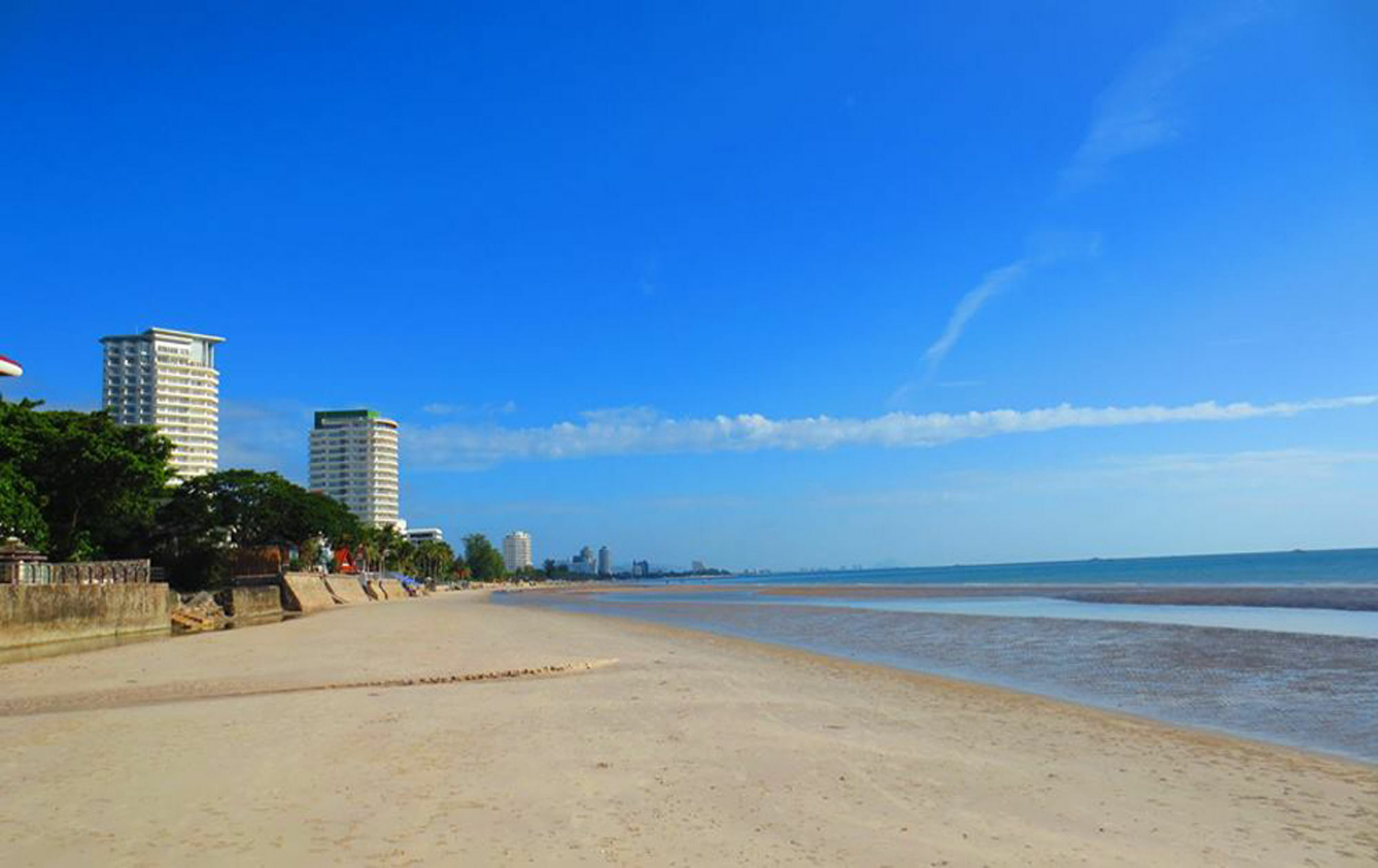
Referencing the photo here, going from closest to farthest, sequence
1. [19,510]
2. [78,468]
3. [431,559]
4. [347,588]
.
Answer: [19,510] < [78,468] < [347,588] < [431,559]

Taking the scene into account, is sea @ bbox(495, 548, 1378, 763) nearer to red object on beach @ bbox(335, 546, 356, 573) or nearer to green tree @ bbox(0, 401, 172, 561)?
green tree @ bbox(0, 401, 172, 561)

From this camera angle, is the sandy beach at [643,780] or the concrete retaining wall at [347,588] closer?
the sandy beach at [643,780]

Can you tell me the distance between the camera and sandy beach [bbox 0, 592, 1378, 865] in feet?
19.4

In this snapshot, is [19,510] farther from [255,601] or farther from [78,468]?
[255,601]

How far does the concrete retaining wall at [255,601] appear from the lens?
1780 inches

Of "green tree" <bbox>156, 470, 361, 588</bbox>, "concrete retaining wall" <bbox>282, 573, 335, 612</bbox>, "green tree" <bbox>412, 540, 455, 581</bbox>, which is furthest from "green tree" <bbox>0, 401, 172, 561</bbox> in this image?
"green tree" <bbox>412, 540, 455, 581</bbox>

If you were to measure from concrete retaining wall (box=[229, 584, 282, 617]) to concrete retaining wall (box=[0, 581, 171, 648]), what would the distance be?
9892 millimetres

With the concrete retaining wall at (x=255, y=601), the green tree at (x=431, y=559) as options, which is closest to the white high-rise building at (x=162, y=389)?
the green tree at (x=431, y=559)

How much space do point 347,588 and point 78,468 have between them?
33.5 metres

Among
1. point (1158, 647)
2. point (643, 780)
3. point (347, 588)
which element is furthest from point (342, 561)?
point (643, 780)

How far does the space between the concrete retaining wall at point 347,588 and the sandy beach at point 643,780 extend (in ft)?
174

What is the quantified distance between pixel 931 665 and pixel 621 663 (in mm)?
6363

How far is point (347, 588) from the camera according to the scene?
68438 millimetres

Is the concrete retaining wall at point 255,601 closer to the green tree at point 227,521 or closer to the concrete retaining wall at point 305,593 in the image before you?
the concrete retaining wall at point 305,593
